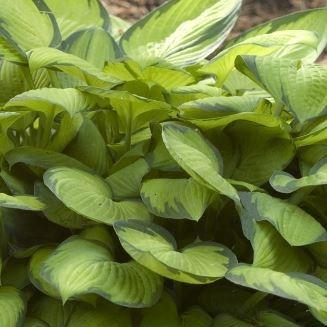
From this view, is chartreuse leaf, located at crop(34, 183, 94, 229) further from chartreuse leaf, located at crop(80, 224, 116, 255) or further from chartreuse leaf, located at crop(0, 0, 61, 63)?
chartreuse leaf, located at crop(0, 0, 61, 63)

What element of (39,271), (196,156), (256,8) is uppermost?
(196,156)

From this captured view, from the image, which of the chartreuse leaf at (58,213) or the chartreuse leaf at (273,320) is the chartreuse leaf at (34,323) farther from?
the chartreuse leaf at (273,320)

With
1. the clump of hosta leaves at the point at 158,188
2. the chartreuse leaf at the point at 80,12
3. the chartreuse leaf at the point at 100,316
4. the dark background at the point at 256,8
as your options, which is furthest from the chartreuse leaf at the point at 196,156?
the dark background at the point at 256,8

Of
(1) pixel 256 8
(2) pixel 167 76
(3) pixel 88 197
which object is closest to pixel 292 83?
(2) pixel 167 76

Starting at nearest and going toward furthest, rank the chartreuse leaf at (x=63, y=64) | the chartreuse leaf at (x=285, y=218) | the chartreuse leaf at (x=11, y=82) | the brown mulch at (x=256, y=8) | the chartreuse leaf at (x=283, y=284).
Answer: the chartreuse leaf at (x=283, y=284) < the chartreuse leaf at (x=285, y=218) < the chartreuse leaf at (x=63, y=64) < the chartreuse leaf at (x=11, y=82) < the brown mulch at (x=256, y=8)

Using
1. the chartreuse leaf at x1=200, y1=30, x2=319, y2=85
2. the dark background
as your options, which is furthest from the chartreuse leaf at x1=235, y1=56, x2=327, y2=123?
the dark background

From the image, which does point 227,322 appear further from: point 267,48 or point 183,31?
point 183,31
